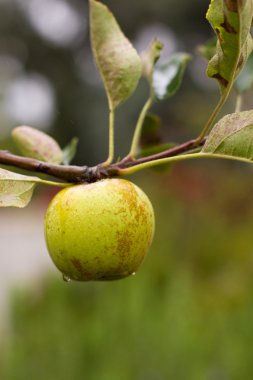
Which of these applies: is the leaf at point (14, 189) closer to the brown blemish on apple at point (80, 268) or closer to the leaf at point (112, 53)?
the brown blemish on apple at point (80, 268)

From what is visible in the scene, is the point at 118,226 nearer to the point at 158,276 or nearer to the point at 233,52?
the point at 233,52

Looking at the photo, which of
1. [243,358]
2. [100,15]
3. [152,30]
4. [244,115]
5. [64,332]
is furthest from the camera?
[152,30]

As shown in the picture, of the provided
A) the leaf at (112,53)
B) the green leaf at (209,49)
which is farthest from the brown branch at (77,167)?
the green leaf at (209,49)

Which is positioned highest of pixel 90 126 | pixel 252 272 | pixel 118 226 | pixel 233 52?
pixel 233 52

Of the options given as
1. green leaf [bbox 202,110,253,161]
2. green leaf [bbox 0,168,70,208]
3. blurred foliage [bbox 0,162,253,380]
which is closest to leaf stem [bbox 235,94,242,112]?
green leaf [bbox 202,110,253,161]

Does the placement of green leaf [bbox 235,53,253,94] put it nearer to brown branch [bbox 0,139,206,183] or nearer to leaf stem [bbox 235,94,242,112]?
leaf stem [bbox 235,94,242,112]

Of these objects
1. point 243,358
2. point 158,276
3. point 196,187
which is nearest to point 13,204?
point 243,358
